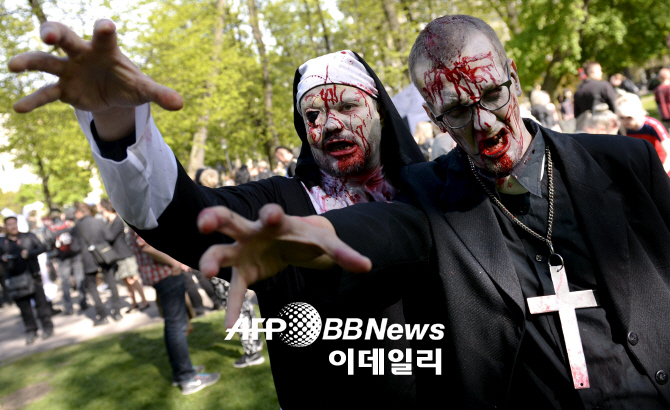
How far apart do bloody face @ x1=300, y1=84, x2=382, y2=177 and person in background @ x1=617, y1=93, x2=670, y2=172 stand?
367 cm

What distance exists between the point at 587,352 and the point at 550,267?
0.95 feet

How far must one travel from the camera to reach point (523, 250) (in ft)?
5.96

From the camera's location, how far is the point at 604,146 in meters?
1.89

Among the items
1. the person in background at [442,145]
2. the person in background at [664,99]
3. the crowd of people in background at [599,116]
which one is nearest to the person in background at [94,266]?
the crowd of people in background at [599,116]

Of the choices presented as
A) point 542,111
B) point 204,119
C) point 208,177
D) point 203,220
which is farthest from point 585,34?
point 203,220

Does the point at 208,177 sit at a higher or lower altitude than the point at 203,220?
higher

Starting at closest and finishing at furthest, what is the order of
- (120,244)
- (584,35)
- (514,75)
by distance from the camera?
(514,75), (120,244), (584,35)

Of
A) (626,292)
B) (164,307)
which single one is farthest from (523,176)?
(164,307)

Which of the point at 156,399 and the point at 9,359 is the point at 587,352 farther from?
the point at 9,359

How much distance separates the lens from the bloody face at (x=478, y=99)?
1744 millimetres

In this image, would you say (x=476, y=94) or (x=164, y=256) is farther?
(x=164, y=256)

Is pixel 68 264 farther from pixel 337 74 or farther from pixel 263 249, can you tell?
pixel 263 249

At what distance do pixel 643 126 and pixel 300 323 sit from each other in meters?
4.55

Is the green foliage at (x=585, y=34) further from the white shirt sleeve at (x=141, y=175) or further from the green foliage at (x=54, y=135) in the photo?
the white shirt sleeve at (x=141, y=175)
